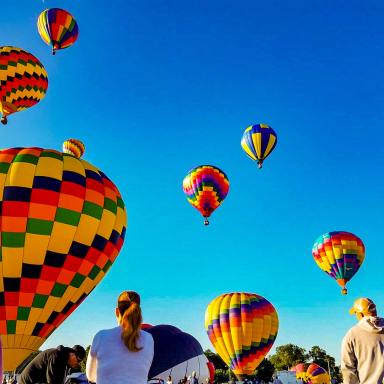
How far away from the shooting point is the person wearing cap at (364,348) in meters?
3.67

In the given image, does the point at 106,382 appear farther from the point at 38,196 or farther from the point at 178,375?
the point at 178,375

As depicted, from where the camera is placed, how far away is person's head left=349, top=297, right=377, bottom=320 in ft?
12.2

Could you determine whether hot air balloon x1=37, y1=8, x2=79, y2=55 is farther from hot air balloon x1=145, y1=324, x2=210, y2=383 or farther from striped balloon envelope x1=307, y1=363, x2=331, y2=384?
striped balloon envelope x1=307, y1=363, x2=331, y2=384

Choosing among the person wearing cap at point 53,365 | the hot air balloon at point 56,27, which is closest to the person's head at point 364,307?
the person wearing cap at point 53,365

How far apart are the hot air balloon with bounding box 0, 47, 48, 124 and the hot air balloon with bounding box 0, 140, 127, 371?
35.2ft

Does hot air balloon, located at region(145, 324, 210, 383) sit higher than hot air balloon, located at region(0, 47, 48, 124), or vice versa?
hot air balloon, located at region(0, 47, 48, 124)

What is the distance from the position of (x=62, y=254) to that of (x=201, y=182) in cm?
1560

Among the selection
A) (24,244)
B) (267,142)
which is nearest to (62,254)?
(24,244)

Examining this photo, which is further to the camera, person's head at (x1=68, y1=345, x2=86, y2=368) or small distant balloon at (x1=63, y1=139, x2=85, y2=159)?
small distant balloon at (x1=63, y1=139, x2=85, y2=159)

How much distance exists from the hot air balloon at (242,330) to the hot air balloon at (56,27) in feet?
56.2

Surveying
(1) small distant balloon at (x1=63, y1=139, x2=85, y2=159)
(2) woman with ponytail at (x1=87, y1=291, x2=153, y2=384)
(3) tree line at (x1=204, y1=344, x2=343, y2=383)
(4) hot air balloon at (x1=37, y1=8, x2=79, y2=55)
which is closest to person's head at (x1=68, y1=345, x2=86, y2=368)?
(2) woman with ponytail at (x1=87, y1=291, x2=153, y2=384)

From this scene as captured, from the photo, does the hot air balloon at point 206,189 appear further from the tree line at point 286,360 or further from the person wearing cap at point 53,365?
the tree line at point 286,360

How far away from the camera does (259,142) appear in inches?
1072

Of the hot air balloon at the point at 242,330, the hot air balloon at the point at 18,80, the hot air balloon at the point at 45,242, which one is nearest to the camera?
the hot air balloon at the point at 45,242
